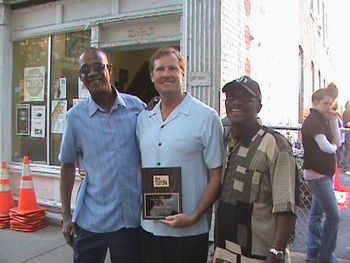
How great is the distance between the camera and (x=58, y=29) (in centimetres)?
621

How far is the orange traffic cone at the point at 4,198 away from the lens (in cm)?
586

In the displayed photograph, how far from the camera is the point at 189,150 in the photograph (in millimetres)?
2266

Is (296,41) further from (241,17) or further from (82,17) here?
(82,17)

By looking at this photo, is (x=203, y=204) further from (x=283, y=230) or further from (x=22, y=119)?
(x=22, y=119)

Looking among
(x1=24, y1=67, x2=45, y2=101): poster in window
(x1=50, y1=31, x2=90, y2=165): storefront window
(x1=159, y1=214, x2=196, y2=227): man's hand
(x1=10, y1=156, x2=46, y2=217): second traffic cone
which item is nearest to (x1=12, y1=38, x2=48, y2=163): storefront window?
(x1=24, y1=67, x2=45, y2=101): poster in window

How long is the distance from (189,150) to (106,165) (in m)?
0.61

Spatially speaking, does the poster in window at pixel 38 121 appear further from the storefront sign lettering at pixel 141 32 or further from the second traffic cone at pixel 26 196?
the storefront sign lettering at pixel 141 32

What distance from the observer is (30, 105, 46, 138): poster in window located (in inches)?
261

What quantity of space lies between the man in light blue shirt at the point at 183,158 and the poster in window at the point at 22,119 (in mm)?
5025

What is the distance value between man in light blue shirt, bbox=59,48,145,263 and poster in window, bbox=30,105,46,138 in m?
4.22

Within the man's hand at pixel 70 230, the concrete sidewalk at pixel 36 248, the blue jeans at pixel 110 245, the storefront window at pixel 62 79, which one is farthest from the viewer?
the storefront window at pixel 62 79

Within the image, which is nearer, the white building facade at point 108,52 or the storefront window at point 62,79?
the white building facade at point 108,52

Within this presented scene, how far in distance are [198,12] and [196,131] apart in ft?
9.55

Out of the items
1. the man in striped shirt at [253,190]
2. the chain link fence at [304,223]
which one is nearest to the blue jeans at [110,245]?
the man in striped shirt at [253,190]
